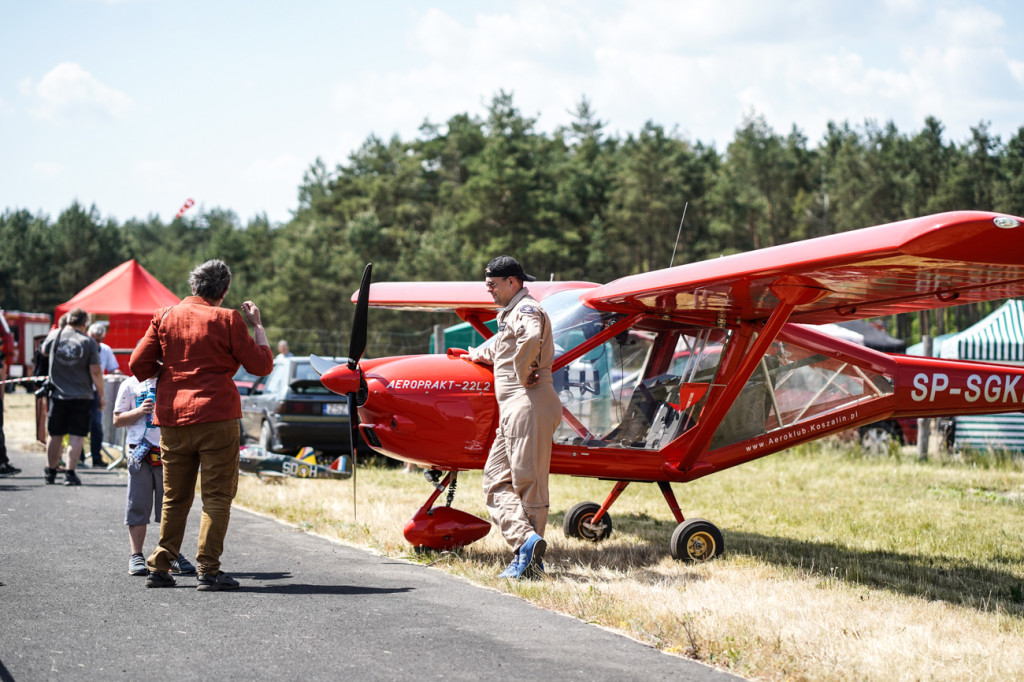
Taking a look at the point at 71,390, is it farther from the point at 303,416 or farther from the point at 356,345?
the point at 356,345

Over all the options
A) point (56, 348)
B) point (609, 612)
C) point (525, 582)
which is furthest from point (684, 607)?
point (56, 348)

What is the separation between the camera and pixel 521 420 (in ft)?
20.1

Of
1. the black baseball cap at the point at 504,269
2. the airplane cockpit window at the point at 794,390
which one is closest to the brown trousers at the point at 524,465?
the black baseball cap at the point at 504,269

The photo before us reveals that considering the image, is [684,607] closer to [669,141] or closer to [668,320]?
[668,320]

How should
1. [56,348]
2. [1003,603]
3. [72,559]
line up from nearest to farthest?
[1003,603], [72,559], [56,348]

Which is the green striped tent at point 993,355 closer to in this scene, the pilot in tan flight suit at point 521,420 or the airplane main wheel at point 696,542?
the airplane main wheel at point 696,542

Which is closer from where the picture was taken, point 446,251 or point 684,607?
point 684,607

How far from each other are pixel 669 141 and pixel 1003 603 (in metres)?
55.1

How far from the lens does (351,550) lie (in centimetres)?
727

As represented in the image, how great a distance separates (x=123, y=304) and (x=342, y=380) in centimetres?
1636

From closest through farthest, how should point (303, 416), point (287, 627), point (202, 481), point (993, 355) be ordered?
1. point (287, 627)
2. point (202, 481)
3. point (303, 416)
4. point (993, 355)

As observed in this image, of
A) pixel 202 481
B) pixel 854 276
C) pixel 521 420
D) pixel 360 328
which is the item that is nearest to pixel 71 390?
pixel 360 328

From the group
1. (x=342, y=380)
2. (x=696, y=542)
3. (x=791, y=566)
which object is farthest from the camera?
(x=696, y=542)

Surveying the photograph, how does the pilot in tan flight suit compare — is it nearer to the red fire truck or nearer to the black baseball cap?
the black baseball cap
